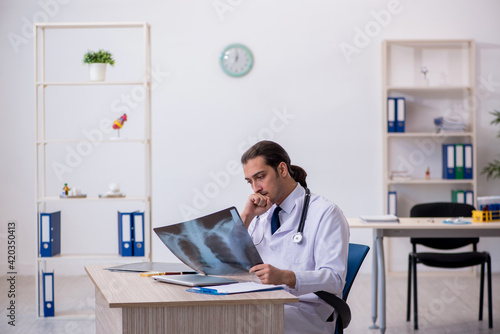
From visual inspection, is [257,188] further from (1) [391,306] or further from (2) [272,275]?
(1) [391,306]

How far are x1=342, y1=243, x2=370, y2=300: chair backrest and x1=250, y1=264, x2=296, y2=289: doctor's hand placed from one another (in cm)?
42

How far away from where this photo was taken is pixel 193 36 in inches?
230

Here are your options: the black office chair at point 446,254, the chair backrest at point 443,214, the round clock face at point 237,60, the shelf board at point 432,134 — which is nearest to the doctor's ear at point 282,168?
the black office chair at point 446,254

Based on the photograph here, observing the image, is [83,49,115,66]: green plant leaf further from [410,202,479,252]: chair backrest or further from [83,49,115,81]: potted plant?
[410,202,479,252]: chair backrest

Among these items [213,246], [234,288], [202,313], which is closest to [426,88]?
[213,246]

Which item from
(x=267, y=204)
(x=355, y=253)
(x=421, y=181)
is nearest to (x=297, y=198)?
(x=267, y=204)

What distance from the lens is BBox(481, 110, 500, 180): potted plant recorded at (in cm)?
562

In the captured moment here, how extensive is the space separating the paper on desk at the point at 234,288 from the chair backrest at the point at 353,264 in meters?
0.51

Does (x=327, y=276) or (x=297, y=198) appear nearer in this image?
(x=327, y=276)

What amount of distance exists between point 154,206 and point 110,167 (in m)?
0.56

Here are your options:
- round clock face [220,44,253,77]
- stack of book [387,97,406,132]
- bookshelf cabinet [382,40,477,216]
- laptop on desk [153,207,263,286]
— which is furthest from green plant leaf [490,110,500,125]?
laptop on desk [153,207,263,286]

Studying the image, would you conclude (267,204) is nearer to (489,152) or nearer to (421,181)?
(421,181)

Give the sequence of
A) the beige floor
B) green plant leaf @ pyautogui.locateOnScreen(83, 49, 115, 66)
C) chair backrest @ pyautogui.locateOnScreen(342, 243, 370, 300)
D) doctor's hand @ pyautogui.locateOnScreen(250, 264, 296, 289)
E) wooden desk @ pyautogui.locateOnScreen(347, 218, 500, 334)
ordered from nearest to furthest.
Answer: doctor's hand @ pyautogui.locateOnScreen(250, 264, 296, 289) < chair backrest @ pyautogui.locateOnScreen(342, 243, 370, 300) < wooden desk @ pyautogui.locateOnScreen(347, 218, 500, 334) < the beige floor < green plant leaf @ pyautogui.locateOnScreen(83, 49, 115, 66)

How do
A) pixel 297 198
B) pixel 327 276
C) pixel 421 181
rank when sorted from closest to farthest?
pixel 327 276, pixel 297 198, pixel 421 181
